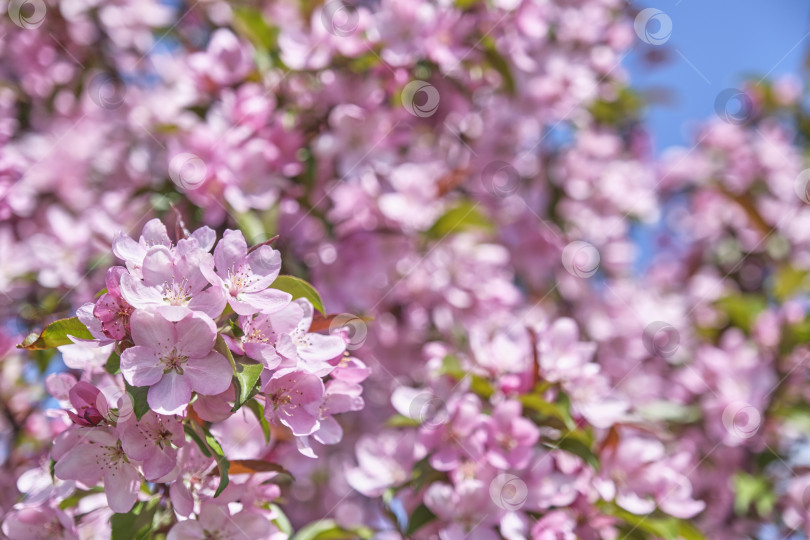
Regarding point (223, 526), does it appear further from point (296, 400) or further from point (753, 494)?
point (753, 494)

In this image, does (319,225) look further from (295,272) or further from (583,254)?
(583,254)

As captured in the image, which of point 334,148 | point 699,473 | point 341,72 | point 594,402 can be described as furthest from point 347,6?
point 699,473

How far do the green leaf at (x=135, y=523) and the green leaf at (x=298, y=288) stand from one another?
44 cm

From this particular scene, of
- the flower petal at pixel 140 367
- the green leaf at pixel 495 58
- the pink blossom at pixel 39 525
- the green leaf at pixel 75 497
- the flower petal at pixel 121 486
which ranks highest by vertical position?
the green leaf at pixel 495 58

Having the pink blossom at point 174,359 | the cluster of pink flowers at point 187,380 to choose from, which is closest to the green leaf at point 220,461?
the cluster of pink flowers at point 187,380

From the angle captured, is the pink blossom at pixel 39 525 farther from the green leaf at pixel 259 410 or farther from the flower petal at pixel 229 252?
the flower petal at pixel 229 252

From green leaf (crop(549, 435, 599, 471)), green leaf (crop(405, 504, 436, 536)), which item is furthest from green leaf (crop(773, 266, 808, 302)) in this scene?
green leaf (crop(405, 504, 436, 536))

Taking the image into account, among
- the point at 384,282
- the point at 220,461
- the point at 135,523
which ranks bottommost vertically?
the point at 384,282

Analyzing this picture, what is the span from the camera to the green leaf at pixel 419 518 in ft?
4.85

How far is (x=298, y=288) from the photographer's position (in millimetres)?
1229

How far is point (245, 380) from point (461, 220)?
1.35m

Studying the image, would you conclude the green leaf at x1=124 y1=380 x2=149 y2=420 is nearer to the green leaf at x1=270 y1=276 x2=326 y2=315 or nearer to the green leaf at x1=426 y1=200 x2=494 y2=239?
the green leaf at x1=270 y1=276 x2=326 y2=315

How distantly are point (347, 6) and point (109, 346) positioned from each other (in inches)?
58.2

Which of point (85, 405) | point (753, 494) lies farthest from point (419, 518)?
point (753, 494)
